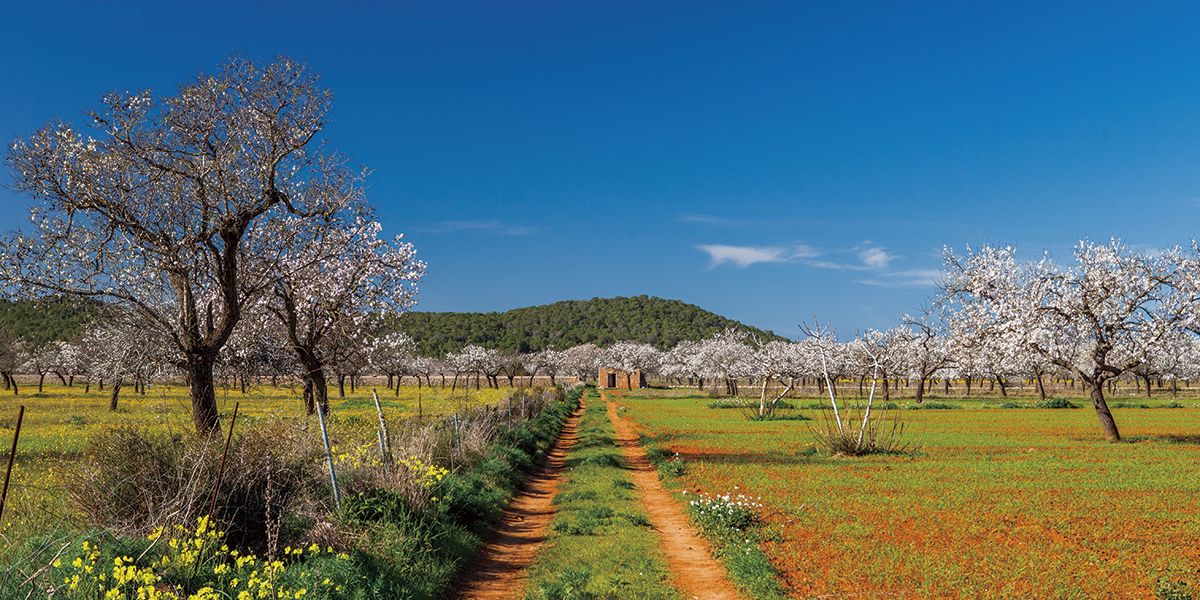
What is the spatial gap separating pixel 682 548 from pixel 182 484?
7.30 m

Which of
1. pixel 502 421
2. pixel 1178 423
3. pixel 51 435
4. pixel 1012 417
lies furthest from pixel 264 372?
pixel 1178 423

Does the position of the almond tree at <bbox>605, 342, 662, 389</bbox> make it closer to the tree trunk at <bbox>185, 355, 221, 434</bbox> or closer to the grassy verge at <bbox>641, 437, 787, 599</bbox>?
the tree trunk at <bbox>185, 355, 221, 434</bbox>

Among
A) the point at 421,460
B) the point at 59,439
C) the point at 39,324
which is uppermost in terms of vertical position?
the point at 39,324

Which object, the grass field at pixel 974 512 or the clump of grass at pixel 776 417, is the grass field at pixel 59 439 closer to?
the grass field at pixel 974 512

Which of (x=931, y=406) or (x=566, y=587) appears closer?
(x=566, y=587)

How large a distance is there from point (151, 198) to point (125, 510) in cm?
1297

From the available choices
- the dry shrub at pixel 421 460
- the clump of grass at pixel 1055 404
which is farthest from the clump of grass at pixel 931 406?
the dry shrub at pixel 421 460

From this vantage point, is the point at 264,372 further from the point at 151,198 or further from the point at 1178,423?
the point at 1178,423

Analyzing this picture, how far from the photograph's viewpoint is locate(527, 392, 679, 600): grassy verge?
9609 mm

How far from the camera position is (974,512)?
1533cm

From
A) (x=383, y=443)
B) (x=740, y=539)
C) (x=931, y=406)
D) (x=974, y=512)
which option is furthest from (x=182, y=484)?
(x=931, y=406)

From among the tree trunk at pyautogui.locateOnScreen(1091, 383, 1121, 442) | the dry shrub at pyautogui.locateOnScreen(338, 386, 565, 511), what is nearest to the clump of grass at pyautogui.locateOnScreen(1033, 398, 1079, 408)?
the tree trunk at pyautogui.locateOnScreen(1091, 383, 1121, 442)

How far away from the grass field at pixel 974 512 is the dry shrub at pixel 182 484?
6559mm

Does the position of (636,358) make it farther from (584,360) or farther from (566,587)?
(566,587)
